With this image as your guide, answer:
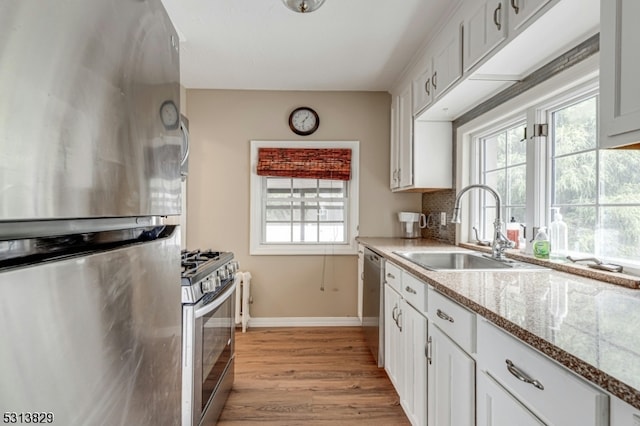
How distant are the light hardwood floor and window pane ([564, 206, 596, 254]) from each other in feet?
4.30

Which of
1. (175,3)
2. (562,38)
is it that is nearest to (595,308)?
(562,38)

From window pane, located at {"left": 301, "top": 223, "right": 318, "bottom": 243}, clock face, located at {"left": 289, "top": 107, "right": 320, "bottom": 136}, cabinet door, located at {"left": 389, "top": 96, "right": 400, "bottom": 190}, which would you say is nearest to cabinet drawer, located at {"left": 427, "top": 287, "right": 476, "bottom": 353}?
cabinet door, located at {"left": 389, "top": 96, "right": 400, "bottom": 190}

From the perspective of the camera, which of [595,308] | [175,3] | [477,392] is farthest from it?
[175,3]

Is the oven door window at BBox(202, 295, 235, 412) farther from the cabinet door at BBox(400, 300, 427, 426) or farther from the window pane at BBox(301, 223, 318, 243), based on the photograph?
the window pane at BBox(301, 223, 318, 243)

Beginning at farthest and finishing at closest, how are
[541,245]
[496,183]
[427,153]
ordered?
[427,153], [496,183], [541,245]

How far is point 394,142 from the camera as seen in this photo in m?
3.30

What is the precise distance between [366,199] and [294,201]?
76cm

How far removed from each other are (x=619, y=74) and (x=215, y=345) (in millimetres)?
1874

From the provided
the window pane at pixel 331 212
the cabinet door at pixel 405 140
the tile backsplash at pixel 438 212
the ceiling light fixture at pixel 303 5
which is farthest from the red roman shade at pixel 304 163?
the ceiling light fixture at pixel 303 5

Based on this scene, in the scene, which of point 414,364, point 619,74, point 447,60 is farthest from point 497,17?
point 414,364

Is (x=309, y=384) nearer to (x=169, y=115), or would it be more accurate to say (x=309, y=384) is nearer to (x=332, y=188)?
(x=332, y=188)

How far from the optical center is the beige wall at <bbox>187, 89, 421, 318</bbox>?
3475mm

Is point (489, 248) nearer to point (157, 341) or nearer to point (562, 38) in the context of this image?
point (562, 38)

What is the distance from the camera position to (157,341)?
74cm
